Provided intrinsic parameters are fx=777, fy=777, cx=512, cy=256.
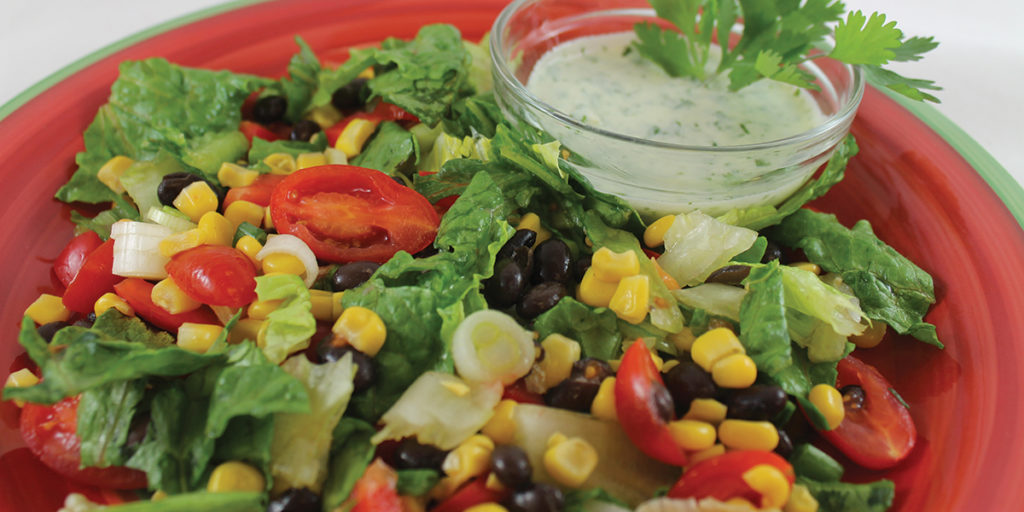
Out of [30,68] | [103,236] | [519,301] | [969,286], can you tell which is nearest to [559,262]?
[519,301]

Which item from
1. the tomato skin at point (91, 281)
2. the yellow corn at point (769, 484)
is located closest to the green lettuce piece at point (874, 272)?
the yellow corn at point (769, 484)

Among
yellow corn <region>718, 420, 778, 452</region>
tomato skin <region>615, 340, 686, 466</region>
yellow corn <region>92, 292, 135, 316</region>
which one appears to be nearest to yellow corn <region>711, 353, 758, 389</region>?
yellow corn <region>718, 420, 778, 452</region>

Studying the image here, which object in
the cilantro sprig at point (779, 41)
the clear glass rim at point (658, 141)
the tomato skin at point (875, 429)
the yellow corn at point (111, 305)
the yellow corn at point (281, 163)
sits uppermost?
the cilantro sprig at point (779, 41)

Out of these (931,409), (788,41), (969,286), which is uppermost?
(788,41)

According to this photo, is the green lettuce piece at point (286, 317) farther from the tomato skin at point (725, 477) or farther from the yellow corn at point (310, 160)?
the tomato skin at point (725, 477)

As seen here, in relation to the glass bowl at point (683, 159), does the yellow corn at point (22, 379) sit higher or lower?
lower

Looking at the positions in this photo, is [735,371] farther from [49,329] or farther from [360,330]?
[49,329]

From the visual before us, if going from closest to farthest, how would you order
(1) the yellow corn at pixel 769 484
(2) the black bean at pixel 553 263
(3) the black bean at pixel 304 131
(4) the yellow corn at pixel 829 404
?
(1) the yellow corn at pixel 769 484, (4) the yellow corn at pixel 829 404, (2) the black bean at pixel 553 263, (3) the black bean at pixel 304 131

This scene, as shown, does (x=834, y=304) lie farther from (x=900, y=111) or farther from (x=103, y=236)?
(x=103, y=236)
